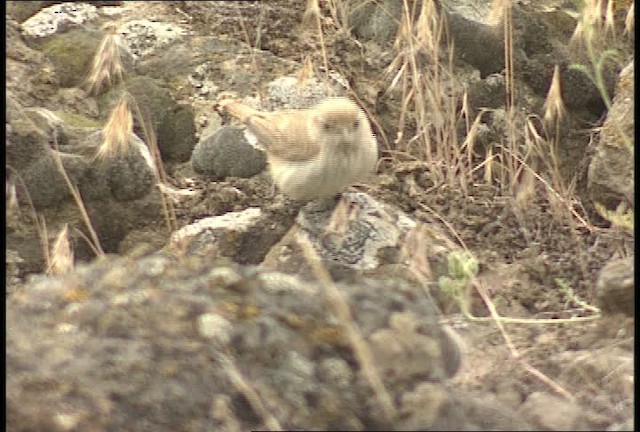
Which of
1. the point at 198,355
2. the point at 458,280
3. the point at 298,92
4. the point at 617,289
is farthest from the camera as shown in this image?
the point at 298,92

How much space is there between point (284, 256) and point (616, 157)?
1.48 m

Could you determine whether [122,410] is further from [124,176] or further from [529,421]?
[124,176]

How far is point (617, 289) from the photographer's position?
3.58 m

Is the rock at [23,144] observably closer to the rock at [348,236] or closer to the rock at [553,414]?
the rock at [348,236]

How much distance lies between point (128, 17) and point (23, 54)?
0.69 metres

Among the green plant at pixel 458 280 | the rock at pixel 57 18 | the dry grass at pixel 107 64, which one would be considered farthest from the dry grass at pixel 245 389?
the rock at pixel 57 18

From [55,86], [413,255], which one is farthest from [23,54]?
[413,255]

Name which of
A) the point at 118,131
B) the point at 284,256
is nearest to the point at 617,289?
the point at 284,256

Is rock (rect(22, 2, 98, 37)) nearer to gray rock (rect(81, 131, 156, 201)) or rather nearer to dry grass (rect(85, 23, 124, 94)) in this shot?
dry grass (rect(85, 23, 124, 94))

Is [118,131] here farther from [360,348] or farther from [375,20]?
A: [360,348]

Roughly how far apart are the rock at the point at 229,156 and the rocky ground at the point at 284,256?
2 centimetres

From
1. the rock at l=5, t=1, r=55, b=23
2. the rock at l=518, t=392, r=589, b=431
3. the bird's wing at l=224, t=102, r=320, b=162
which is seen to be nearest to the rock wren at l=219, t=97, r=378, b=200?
the bird's wing at l=224, t=102, r=320, b=162

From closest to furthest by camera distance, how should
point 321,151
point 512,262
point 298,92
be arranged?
point 321,151
point 512,262
point 298,92

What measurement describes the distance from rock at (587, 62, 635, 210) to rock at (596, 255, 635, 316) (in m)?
1.11
